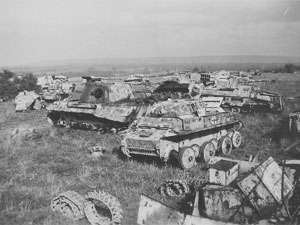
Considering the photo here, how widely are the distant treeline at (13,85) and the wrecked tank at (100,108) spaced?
1780 cm

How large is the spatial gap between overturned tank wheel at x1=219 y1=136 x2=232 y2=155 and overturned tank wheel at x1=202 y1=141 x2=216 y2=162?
64cm

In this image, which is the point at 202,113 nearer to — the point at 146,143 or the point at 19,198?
the point at 146,143

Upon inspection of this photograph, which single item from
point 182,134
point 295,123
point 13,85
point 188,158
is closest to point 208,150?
point 188,158

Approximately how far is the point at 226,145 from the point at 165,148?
10.3 ft

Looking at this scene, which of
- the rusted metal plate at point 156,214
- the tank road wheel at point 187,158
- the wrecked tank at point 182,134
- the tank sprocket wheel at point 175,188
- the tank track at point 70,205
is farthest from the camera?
the wrecked tank at point 182,134

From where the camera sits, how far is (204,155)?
466 inches

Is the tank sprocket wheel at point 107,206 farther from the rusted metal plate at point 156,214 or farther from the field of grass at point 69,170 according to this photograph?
the rusted metal plate at point 156,214

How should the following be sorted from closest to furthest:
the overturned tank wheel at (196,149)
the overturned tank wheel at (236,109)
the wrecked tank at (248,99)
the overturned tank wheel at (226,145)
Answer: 1. the overturned tank wheel at (196,149)
2. the overturned tank wheel at (226,145)
3. the wrecked tank at (248,99)
4. the overturned tank wheel at (236,109)

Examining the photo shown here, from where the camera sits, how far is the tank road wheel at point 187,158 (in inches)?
426

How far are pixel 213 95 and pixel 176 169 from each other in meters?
12.2

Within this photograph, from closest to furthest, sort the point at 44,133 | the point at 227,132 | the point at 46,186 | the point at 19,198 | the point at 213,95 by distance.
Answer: the point at 19,198, the point at 46,186, the point at 227,132, the point at 44,133, the point at 213,95

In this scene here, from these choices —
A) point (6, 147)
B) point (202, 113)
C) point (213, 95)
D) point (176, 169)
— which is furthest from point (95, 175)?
point (213, 95)

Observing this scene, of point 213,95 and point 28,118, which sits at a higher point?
point 213,95

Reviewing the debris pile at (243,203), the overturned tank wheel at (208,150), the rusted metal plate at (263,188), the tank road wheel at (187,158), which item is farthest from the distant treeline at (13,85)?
the rusted metal plate at (263,188)
